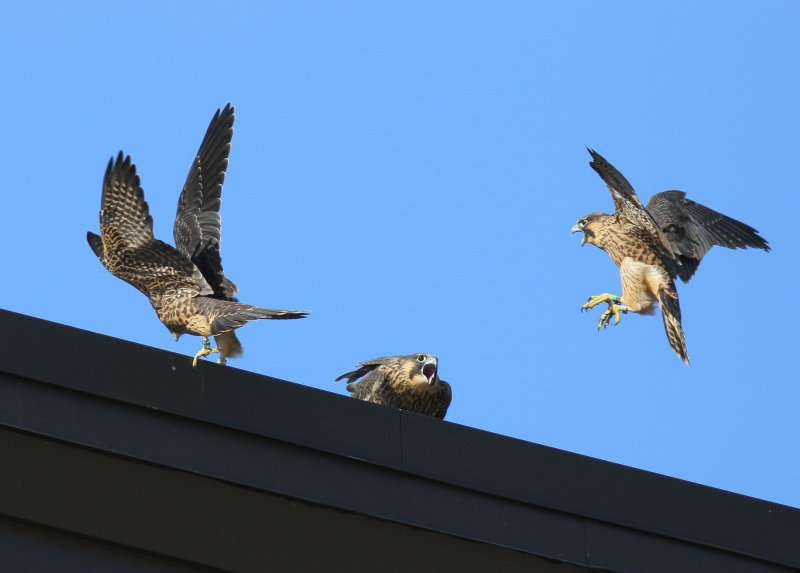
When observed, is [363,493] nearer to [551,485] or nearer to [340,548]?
[340,548]

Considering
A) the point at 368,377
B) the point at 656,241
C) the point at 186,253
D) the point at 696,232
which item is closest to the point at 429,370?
the point at 368,377

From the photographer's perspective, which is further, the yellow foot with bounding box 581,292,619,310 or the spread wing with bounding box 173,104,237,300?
the yellow foot with bounding box 581,292,619,310

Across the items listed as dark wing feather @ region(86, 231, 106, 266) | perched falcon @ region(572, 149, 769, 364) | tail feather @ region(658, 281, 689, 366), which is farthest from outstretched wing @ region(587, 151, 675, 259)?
dark wing feather @ region(86, 231, 106, 266)

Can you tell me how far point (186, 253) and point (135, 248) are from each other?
47 centimetres

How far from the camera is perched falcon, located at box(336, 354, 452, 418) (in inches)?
220

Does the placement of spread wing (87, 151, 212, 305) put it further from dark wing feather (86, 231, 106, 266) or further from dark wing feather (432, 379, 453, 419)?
dark wing feather (432, 379, 453, 419)

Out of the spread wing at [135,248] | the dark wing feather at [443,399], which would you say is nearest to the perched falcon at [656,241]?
the dark wing feather at [443,399]

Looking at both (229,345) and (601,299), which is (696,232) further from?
(229,345)

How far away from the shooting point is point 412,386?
221 inches

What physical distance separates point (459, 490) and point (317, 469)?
0.39 meters

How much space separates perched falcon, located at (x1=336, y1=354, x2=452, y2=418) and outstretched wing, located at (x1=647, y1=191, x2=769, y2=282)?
87.0 inches

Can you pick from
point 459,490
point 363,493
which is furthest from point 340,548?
point 459,490

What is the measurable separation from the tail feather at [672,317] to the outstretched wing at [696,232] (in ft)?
1.06

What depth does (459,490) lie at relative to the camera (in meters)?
2.94
